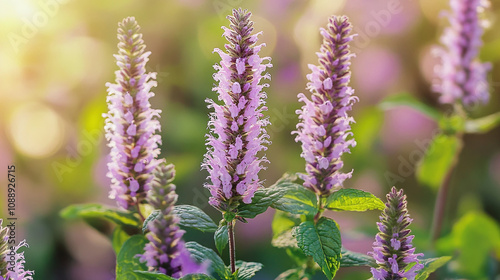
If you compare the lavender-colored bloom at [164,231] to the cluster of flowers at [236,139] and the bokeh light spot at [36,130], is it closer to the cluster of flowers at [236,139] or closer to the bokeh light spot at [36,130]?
the cluster of flowers at [236,139]

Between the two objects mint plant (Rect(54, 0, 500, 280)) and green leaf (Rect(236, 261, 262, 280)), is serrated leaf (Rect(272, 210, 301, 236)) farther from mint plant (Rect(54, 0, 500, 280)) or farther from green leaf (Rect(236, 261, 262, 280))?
green leaf (Rect(236, 261, 262, 280))

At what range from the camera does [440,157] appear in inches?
77.9

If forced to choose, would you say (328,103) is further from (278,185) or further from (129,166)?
(129,166)

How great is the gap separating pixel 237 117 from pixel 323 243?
297 millimetres

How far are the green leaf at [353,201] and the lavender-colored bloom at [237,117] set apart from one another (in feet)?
0.59

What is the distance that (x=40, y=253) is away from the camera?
215 cm

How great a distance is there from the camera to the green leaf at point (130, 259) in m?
1.15

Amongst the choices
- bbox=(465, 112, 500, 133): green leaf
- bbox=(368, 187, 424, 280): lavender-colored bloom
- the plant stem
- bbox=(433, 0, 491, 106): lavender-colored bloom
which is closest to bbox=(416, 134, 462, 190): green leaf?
bbox=(465, 112, 500, 133): green leaf

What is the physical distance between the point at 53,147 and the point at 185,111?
0.59m

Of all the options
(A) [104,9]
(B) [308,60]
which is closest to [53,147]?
(A) [104,9]

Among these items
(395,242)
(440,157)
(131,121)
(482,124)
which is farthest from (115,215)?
(482,124)

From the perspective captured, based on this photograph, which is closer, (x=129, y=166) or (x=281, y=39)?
(x=129, y=166)

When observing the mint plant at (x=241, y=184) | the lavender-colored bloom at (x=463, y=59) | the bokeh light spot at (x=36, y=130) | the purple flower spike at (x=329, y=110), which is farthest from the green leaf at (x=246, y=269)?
the bokeh light spot at (x=36, y=130)

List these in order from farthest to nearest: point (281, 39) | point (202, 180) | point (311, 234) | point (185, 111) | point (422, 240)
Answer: point (281, 39), point (185, 111), point (202, 180), point (422, 240), point (311, 234)
